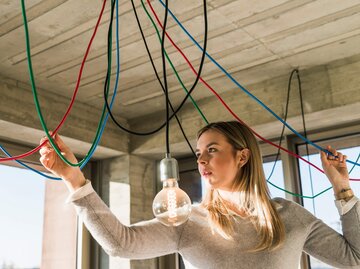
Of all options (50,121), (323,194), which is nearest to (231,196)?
(323,194)

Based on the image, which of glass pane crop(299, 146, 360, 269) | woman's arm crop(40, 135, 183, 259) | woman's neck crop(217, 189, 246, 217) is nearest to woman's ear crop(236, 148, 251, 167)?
woman's neck crop(217, 189, 246, 217)

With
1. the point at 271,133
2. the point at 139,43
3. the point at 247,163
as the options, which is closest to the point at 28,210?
the point at 139,43

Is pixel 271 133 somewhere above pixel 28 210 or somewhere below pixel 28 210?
above

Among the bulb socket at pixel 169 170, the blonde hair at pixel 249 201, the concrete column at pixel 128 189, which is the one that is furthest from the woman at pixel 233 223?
the concrete column at pixel 128 189

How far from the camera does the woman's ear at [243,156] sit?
59.8 inches

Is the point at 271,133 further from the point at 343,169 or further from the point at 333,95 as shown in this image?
the point at 343,169

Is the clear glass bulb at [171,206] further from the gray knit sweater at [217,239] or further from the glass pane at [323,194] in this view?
the glass pane at [323,194]

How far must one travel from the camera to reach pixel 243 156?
5.06 ft

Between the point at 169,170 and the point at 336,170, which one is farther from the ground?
the point at 336,170

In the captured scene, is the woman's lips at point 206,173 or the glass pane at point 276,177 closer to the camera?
the woman's lips at point 206,173

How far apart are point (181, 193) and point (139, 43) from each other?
57.1 inches

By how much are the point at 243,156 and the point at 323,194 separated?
1428 mm

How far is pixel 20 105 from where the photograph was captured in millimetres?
2648

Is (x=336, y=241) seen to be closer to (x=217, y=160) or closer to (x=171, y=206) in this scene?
(x=217, y=160)
